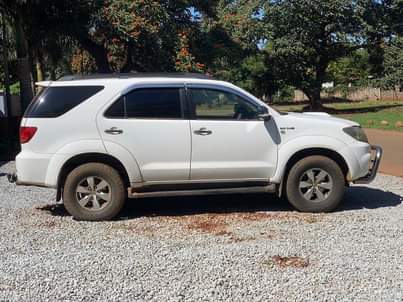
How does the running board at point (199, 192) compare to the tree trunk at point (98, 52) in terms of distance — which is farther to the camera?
the tree trunk at point (98, 52)

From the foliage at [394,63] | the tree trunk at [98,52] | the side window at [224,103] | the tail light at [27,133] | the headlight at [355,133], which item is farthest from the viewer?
the foliage at [394,63]

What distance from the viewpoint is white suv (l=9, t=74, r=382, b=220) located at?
6996mm

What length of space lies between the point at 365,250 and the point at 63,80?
427 centimetres

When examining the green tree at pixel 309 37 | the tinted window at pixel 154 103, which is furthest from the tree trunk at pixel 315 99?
the tinted window at pixel 154 103

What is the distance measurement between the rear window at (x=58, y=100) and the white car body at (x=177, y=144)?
0.21 ft

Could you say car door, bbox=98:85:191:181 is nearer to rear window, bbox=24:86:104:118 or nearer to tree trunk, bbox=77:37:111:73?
rear window, bbox=24:86:104:118

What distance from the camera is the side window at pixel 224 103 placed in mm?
7309

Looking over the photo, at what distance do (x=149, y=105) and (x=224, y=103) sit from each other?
0.99 metres

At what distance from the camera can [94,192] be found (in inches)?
280

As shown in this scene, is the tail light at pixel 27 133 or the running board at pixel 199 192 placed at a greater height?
the tail light at pixel 27 133

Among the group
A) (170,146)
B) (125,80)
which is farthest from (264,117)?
(125,80)

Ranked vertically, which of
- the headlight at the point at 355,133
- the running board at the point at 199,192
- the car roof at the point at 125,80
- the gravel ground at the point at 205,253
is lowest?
the gravel ground at the point at 205,253

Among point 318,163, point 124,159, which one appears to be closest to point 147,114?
point 124,159

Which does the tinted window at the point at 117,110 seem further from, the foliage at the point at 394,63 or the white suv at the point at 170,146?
the foliage at the point at 394,63
